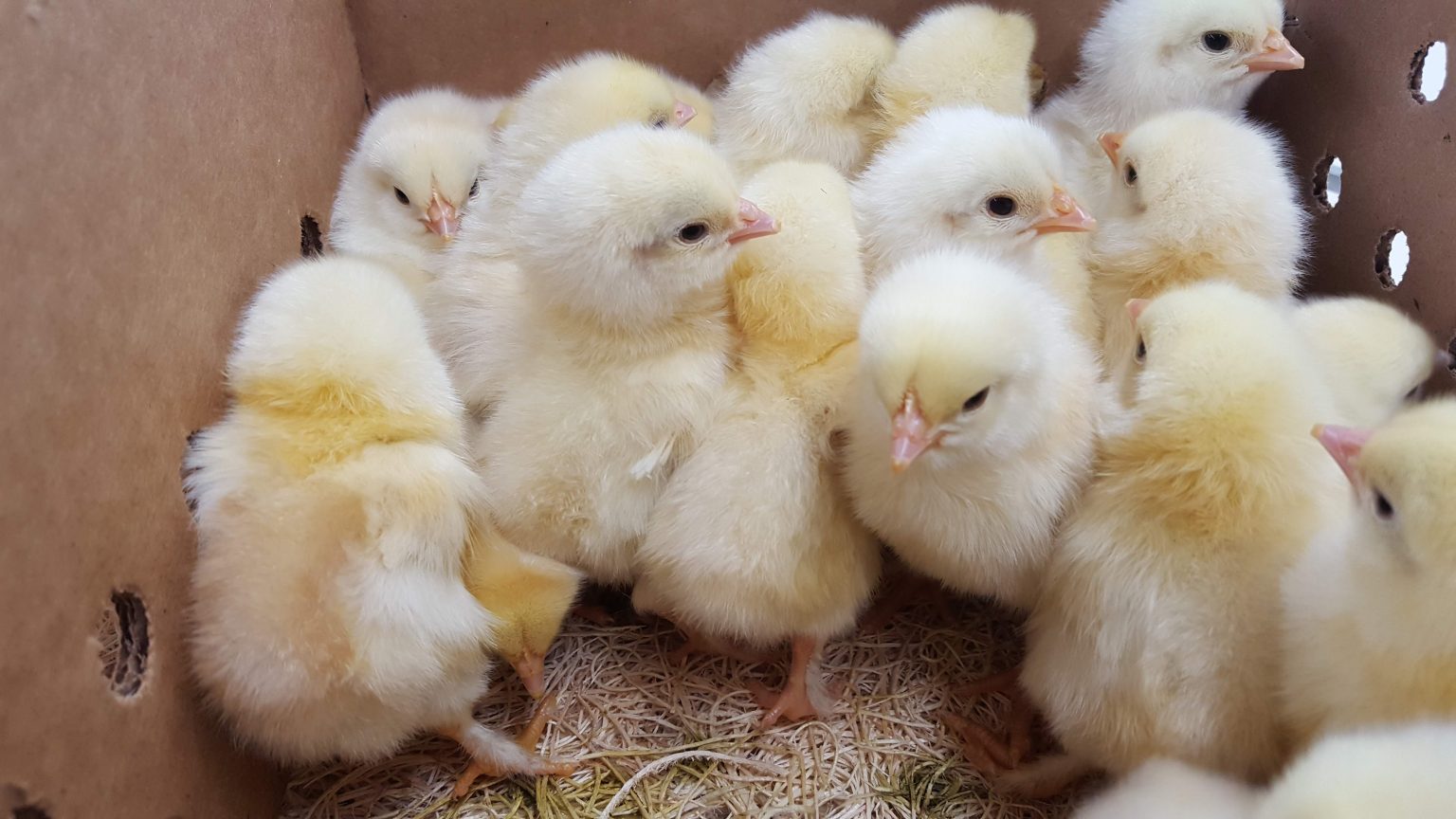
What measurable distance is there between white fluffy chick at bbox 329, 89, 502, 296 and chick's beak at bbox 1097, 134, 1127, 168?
1313mm

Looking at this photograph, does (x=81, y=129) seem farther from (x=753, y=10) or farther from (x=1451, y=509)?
(x=1451, y=509)

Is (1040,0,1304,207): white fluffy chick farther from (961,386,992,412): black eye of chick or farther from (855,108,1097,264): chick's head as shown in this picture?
(961,386,992,412): black eye of chick

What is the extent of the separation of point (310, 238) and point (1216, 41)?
2.02 meters

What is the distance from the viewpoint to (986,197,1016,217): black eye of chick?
1.79 m

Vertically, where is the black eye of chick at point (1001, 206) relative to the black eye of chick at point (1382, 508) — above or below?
above

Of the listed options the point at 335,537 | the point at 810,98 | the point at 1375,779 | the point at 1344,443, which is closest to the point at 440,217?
the point at 810,98

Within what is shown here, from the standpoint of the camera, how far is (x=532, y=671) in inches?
70.7

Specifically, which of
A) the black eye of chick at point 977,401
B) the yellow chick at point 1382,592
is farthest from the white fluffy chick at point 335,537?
the yellow chick at point 1382,592

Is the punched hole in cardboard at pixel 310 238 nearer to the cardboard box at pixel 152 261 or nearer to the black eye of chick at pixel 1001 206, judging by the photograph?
the cardboard box at pixel 152 261

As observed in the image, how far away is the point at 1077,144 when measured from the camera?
7.43 ft

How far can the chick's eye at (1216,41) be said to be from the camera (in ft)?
7.03

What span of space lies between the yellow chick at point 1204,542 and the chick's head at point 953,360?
0.21 metres

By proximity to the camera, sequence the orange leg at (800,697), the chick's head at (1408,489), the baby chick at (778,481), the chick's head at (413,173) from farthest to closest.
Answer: the chick's head at (413,173), the orange leg at (800,697), the baby chick at (778,481), the chick's head at (1408,489)

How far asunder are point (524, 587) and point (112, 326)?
72 cm
